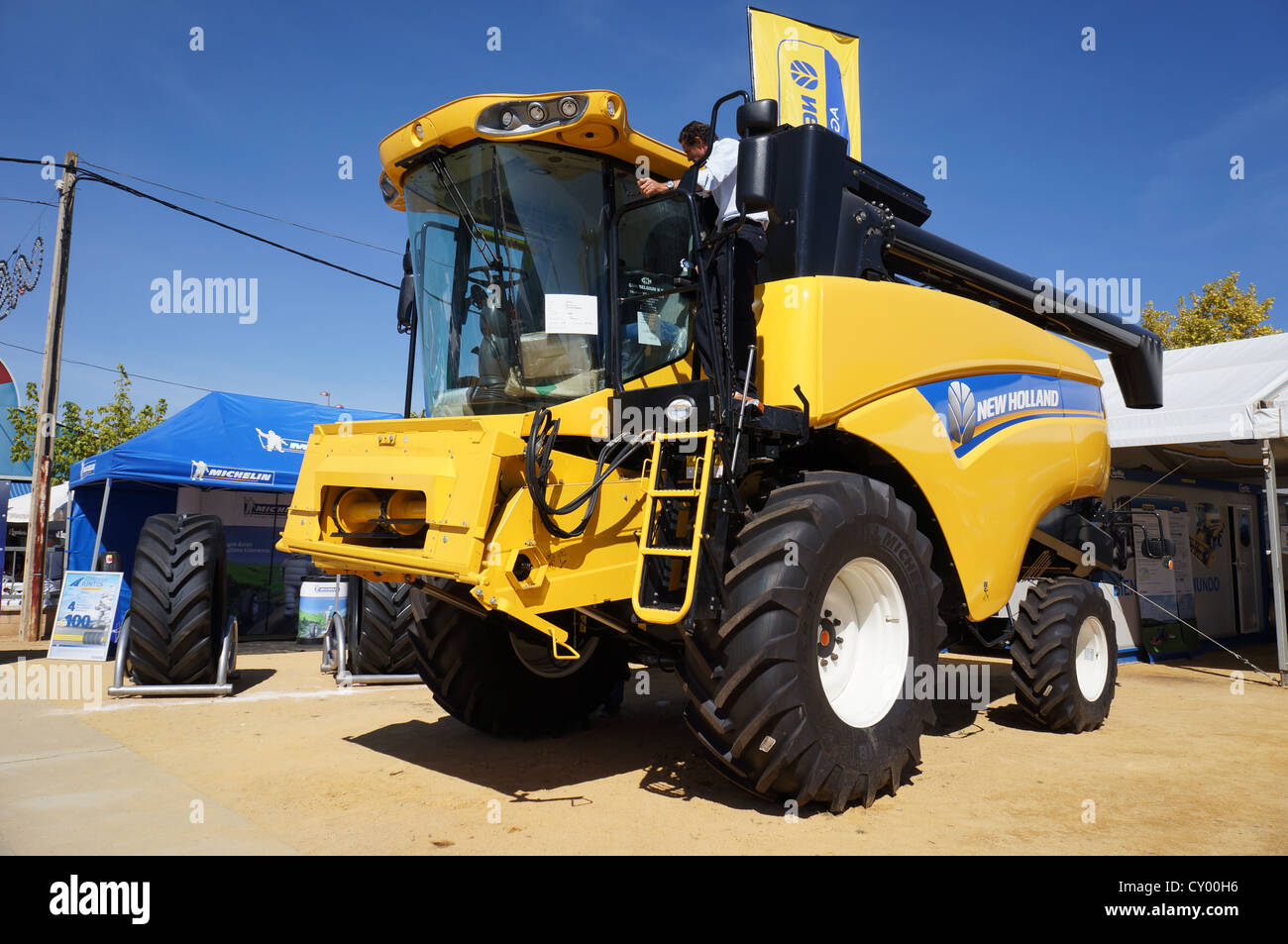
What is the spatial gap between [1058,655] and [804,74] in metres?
6.39

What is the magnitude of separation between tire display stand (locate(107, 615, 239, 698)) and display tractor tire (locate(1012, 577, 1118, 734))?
6.54m

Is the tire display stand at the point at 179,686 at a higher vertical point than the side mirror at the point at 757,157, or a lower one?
lower

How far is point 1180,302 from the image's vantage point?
2602 centimetres

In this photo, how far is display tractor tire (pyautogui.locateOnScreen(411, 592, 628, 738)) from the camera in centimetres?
538

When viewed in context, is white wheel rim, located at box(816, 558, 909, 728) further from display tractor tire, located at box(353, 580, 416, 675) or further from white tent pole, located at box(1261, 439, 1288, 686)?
white tent pole, located at box(1261, 439, 1288, 686)

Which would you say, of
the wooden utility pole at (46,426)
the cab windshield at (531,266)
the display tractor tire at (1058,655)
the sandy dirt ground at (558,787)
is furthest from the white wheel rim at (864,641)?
the wooden utility pole at (46,426)

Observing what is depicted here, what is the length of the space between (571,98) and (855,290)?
1.78 metres

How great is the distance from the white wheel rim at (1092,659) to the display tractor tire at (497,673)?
11.7 ft

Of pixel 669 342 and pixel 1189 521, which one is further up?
pixel 669 342

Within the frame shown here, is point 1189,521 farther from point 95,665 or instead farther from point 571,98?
point 95,665

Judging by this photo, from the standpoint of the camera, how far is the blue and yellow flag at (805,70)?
8.70 meters

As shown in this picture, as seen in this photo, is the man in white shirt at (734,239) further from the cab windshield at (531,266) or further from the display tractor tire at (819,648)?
the display tractor tire at (819,648)

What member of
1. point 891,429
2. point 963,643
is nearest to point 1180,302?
point 963,643

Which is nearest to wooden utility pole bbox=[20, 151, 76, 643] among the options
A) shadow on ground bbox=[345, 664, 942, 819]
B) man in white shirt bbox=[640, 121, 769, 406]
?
shadow on ground bbox=[345, 664, 942, 819]
